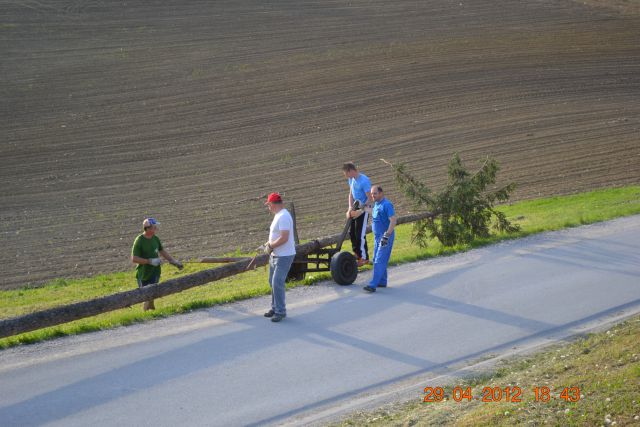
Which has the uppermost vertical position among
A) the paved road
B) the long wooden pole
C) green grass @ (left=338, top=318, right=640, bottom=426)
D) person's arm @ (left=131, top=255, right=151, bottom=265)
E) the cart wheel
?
person's arm @ (left=131, top=255, right=151, bottom=265)

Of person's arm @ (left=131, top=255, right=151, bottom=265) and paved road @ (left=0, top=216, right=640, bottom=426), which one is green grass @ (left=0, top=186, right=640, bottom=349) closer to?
paved road @ (left=0, top=216, right=640, bottom=426)

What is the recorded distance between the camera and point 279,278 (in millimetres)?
10492

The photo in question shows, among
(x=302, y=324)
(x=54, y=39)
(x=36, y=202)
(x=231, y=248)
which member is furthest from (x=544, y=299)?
(x=54, y=39)

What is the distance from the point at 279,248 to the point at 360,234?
3381 mm

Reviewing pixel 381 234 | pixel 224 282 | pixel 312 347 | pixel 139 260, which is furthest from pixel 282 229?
pixel 224 282

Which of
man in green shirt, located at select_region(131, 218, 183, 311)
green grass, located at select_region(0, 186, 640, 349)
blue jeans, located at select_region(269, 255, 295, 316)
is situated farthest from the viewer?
man in green shirt, located at select_region(131, 218, 183, 311)

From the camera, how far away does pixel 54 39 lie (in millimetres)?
40531

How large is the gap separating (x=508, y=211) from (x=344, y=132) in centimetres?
1082

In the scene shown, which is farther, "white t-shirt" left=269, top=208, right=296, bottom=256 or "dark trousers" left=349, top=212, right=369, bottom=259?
"dark trousers" left=349, top=212, right=369, bottom=259

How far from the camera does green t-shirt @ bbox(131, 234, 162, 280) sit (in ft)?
40.1

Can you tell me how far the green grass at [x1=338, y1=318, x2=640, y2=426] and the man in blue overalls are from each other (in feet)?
10.7

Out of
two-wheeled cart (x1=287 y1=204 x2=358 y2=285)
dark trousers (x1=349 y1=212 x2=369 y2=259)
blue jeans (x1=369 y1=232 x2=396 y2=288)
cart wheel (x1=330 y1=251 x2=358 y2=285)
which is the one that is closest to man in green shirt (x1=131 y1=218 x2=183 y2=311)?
two-wheeled cart (x1=287 y1=204 x2=358 y2=285)

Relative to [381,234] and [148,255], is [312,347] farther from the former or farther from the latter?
[148,255]

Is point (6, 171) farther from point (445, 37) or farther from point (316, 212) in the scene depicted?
point (445, 37)
